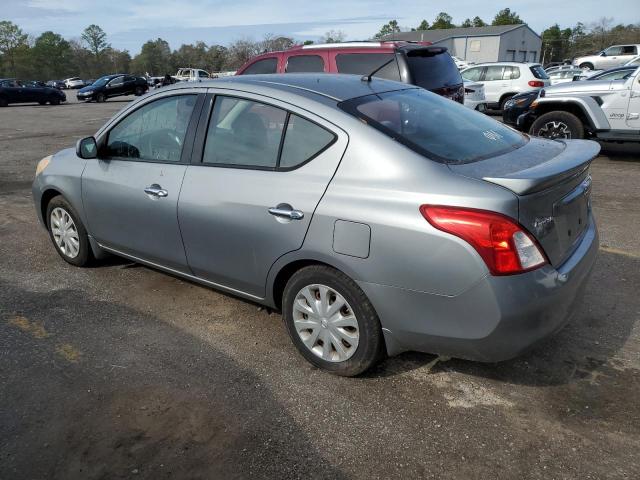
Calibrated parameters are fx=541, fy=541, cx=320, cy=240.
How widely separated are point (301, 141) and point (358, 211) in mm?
616

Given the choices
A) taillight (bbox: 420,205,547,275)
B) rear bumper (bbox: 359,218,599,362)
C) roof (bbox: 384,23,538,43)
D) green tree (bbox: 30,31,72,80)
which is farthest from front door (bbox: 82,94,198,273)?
green tree (bbox: 30,31,72,80)

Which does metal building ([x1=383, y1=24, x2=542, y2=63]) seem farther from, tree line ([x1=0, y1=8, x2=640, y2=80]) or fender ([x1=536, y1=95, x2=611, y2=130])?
fender ([x1=536, y1=95, x2=611, y2=130])

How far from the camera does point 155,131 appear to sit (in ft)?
12.7

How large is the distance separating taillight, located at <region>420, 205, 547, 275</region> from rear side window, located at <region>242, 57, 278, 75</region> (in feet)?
21.8

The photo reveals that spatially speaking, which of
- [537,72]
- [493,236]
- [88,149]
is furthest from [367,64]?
[537,72]

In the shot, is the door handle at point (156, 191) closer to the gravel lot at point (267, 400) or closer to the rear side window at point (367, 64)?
the gravel lot at point (267, 400)

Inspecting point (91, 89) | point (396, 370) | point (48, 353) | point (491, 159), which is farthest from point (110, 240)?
point (91, 89)

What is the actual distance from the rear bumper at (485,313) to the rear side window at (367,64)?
198 inches

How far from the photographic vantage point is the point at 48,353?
133 inches

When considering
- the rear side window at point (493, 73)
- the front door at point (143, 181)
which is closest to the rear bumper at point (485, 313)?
the front door at point (143, 181)

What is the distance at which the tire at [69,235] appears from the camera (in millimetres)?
4523

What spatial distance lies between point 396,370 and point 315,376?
0.47m

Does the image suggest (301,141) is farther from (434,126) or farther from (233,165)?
(434,126)

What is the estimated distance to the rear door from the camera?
294 cm
